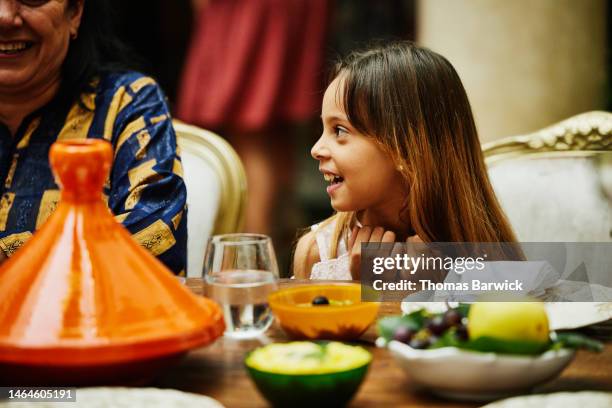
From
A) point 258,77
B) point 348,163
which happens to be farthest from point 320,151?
Answer: point 258,77

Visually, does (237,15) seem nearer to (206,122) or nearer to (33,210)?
(206,122)

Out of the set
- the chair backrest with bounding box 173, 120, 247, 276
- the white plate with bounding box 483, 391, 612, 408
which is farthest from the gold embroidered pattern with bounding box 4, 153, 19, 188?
the white plate with bounding box 483, 391, 612, 408

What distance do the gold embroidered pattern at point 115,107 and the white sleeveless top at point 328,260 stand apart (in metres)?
0.50

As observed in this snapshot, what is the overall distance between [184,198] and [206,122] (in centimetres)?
205

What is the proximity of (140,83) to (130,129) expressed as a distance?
15 centimetres

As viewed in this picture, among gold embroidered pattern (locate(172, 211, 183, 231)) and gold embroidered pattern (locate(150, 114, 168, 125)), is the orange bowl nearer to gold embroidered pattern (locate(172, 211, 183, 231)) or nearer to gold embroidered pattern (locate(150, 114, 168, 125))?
gold embroidered pattern (locate(172, 211, 183, 231))

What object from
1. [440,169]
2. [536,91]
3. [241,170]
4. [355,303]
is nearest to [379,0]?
[536,91]

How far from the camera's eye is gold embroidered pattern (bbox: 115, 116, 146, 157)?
188 cm

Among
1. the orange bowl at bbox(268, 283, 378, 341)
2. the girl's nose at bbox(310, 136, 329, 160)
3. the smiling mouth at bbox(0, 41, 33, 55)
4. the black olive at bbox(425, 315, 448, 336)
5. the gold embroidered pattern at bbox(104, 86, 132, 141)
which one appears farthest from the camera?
the gold embroidered pattern at bbox(104, 86, 132, 141)

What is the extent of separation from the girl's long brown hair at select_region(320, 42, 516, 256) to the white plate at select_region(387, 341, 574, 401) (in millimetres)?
769

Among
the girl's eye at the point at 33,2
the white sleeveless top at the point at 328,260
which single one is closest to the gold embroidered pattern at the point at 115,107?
the girl's eye at the point at 33,2

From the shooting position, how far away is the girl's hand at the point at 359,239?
1588 mm

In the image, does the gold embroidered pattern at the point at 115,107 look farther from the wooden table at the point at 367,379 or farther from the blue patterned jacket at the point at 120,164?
the wooden table at the point at 367,379

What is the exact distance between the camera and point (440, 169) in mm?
1638
